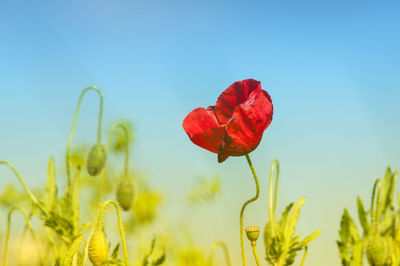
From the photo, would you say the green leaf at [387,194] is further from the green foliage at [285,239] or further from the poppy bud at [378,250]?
the green foliage at [285,239]

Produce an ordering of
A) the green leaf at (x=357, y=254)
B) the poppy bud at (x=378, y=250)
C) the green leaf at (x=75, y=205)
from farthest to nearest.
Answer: the green leaf at (x=75, y=205) → the green leaf at (x=357, y=254) → the poppy bud at (x=378, y=250)

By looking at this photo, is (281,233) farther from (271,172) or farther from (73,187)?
(73,187)

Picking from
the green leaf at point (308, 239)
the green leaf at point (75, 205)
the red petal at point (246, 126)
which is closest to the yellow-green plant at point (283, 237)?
the green leaf at point (308, 239)

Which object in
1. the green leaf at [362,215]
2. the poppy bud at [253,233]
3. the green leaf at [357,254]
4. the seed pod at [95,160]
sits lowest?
the green leaf at [357,254]

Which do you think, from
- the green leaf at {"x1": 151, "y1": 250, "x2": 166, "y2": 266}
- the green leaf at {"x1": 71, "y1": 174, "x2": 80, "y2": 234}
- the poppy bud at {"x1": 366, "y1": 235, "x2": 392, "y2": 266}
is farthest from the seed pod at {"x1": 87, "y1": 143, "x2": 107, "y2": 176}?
the poppy bud at {"x1": 366, "y1": 235, "x2": 392, "y2": 266}

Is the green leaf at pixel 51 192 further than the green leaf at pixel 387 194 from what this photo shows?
Yes

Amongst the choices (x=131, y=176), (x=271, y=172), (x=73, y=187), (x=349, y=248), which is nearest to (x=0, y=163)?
(x=73, y=187)

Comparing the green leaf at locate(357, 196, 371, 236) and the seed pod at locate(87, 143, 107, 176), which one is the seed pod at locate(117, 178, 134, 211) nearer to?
the seed pod at locate(87, 143, 107, 176)
